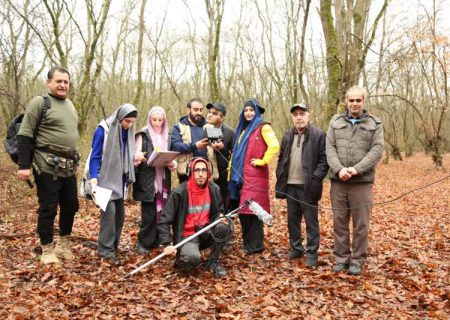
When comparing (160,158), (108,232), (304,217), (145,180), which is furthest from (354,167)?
(108,232)

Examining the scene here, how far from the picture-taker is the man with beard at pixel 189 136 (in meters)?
5.54

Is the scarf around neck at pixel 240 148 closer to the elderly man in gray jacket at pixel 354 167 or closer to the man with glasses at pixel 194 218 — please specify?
the man with glasses at pixel 194 218

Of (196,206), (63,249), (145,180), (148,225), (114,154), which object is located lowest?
(63,249)

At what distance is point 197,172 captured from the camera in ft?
15.7

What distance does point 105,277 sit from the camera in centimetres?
453

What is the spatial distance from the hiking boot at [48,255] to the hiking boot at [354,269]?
11.6 ft

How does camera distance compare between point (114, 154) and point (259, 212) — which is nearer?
point (114, 154)

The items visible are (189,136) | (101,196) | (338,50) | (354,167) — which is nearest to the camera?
(354,167)

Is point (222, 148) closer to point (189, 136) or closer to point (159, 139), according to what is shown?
point (189, 136)

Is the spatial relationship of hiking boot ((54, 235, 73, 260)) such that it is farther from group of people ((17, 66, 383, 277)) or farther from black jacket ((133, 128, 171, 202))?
black jacket ((133, 128, 171, 202))

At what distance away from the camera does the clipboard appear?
16.9 ft

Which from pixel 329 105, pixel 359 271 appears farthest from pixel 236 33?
pixel 359 271

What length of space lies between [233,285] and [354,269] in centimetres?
150

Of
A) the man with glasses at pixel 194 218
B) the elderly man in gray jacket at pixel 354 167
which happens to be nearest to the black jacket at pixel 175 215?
the man with glasses at pixel 194 218
